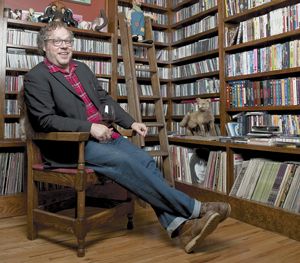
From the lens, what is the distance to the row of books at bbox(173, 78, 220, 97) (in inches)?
112

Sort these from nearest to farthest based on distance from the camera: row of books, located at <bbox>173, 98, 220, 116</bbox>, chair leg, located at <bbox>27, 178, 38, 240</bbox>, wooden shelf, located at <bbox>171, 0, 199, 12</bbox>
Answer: chair leg, located at <bbox>27, 178, 38, 240</bbox>
row of books, located at <bbox>173, 98, 220, 116</bbox>
wooden shelf, located at <bbox>171, 0, 199, 12</bbox>

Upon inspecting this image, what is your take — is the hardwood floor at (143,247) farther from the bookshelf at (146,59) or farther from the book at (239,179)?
the bookshelf at (146,59)

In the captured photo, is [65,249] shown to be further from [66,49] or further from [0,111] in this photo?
[0,111]

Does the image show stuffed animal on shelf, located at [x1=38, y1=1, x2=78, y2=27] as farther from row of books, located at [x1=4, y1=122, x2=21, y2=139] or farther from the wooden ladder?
row of books, located at [x1=4, y1=122, x2=21, y2=139]

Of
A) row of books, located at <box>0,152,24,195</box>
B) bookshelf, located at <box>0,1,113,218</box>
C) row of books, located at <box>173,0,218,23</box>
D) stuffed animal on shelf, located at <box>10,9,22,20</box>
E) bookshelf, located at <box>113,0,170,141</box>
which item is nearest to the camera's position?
row of books, located at <box>0,152,24,195</box>

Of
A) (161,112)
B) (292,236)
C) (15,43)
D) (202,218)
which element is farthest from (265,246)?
(15,43)

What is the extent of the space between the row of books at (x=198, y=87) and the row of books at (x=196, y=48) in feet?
0.92

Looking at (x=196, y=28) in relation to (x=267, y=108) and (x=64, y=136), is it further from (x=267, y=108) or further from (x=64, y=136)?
(x=64, y=136)

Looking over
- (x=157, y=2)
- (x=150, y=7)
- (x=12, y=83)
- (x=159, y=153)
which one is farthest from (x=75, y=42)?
(x=159, y=153)

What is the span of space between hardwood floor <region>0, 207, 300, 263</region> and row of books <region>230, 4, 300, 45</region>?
1360mm

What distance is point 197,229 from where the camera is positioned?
55.8 inches

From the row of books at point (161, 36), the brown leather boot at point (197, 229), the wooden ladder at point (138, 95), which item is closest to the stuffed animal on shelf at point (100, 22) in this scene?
the wooden ladder at point (138, 95)

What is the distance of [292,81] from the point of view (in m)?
2.16

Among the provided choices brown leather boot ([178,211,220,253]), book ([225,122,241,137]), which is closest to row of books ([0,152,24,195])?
brown leather boot ([178,211,220,253])
